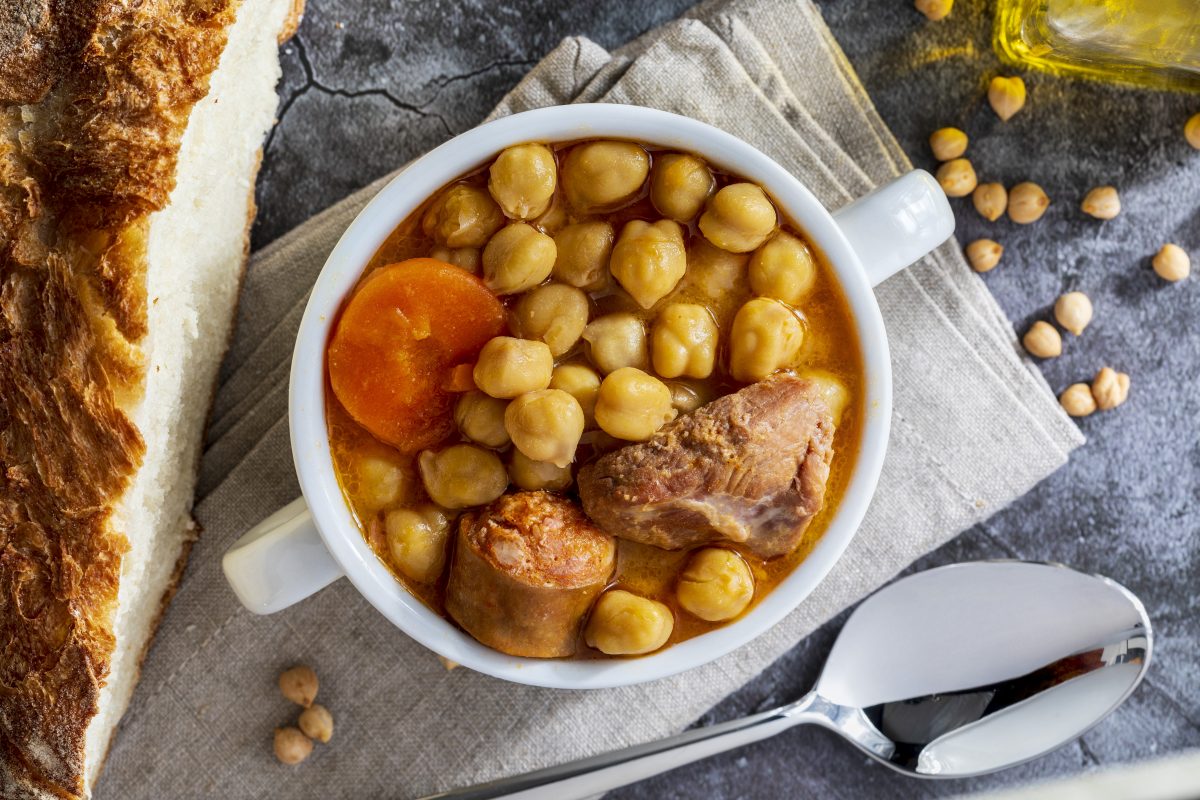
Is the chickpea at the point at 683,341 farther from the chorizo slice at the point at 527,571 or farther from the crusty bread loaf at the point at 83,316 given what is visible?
the crusty bread loaf at the point at 83,316

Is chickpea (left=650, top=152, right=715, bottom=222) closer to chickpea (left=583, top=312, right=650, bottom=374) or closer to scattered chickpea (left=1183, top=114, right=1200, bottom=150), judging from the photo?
chickpea (left=583, top=312, right=650, bottom=374)

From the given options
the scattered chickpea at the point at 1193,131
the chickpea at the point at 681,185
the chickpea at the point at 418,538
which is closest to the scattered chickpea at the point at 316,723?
the chickpea at the point at 418,538

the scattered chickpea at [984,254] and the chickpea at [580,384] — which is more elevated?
the chickpea at [580,384]

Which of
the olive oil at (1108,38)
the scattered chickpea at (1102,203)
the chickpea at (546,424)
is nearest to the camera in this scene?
the chickpea at (546,424)

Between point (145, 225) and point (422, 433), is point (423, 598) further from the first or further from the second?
point (145, 225)

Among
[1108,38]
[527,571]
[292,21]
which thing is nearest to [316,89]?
[292,21]
